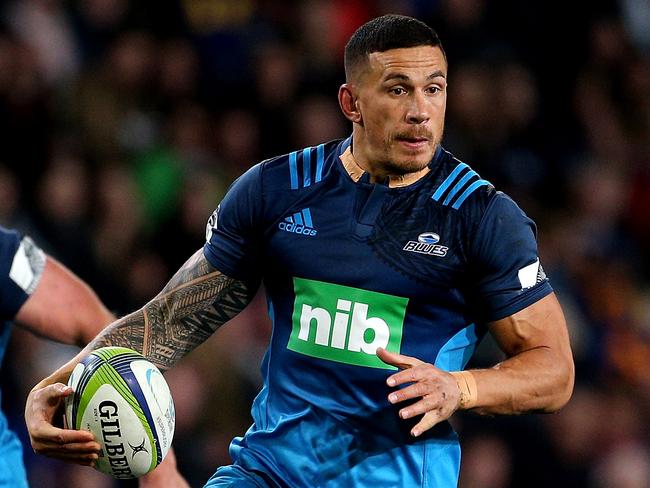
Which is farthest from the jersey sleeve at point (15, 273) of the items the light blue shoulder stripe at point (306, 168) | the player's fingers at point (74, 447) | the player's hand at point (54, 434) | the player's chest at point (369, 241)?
the light blue shoulder stripe at point (306, 168)

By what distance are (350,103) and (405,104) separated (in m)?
0.34

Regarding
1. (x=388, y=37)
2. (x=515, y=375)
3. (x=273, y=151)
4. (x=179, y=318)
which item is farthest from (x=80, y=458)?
(x=273, y=151)

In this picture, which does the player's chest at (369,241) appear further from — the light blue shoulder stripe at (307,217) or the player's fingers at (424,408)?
the player's fingers at (424,408)

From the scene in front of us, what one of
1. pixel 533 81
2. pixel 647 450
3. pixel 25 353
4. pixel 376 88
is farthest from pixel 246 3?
pixel 376 88

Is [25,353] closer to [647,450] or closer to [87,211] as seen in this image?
[87,211]

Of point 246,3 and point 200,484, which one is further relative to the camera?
point 246,3

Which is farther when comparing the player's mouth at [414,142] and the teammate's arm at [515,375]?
the player's mouth at [414,142]

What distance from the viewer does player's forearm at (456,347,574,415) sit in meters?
4.34

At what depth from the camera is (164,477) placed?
523cm

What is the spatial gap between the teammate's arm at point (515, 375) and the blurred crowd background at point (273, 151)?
13.1 ft

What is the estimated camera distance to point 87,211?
8781 mm

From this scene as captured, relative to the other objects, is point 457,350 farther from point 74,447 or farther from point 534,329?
point 74,447

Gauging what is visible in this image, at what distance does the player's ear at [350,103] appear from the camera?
4.88m

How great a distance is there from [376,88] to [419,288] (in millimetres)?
722
